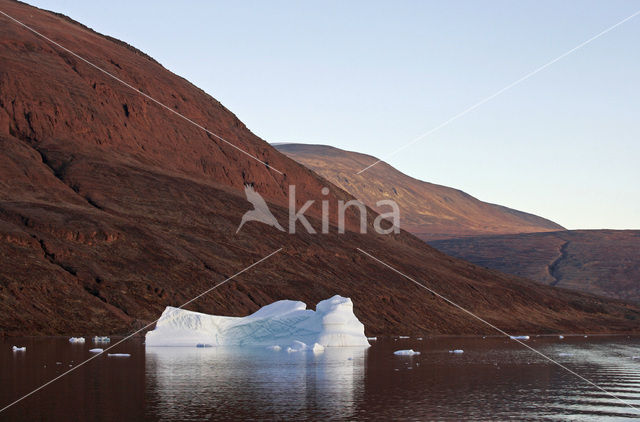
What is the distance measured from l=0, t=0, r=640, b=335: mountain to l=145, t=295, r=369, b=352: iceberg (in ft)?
43.9

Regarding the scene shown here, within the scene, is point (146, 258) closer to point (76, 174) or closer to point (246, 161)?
point (76, 174)

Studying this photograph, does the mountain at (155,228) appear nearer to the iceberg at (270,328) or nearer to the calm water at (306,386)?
the iceberg at (270,328)

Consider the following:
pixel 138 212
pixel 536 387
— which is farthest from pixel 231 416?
pixel 138 212

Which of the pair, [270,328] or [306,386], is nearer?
[306,386]

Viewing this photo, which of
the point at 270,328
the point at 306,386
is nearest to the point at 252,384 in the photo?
the point at 306,386

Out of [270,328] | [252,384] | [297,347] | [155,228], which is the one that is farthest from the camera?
[155,228]

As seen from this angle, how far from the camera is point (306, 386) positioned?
40.6m

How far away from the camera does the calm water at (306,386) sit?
32.2 metres

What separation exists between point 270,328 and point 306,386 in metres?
29.7

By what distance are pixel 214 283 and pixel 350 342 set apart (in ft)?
104

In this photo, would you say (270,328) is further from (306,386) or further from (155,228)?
(155,228)

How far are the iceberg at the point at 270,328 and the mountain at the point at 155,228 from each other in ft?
43.9

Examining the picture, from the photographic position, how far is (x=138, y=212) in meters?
111

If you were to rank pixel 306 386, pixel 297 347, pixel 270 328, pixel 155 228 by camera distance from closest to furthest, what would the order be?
1. pixel 306 386
2. pixel 297 347
3. pixel 270 328
4. pixel 155 228
